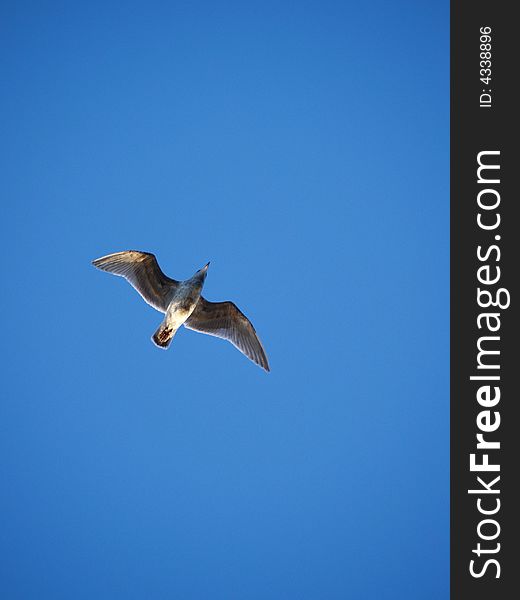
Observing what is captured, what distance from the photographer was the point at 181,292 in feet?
44.1

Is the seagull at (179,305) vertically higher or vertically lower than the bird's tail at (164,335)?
higher

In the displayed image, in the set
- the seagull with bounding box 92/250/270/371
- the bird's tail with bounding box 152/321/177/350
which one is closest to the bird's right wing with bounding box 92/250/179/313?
the seagull with bounding box 92/250/270/371

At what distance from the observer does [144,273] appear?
13.8 m

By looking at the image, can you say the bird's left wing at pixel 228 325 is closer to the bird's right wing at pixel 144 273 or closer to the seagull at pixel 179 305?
the seagull at pixel 179 305

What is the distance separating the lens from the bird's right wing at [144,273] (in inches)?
533

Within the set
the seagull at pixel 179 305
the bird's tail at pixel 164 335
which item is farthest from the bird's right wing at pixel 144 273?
the bird's tail at pixel 164 335

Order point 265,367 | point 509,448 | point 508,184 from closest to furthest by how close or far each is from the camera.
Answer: point 509,448, point 508,184, point 265,367

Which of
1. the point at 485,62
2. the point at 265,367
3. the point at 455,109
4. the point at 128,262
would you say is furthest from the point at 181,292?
the point at 485,62

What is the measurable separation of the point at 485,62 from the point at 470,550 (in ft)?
32.9

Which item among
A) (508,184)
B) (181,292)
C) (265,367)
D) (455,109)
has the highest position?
(455,109)

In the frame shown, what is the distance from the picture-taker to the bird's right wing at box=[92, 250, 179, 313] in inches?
533

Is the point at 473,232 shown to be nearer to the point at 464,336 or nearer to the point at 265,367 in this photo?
the point at 464,336

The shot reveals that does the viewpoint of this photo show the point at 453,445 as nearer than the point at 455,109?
Yes

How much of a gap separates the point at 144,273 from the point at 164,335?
1514mm
